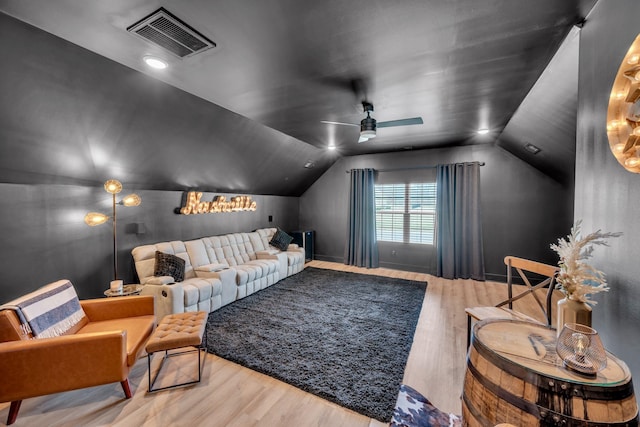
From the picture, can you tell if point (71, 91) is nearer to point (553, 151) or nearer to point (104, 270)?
point (104, 270)

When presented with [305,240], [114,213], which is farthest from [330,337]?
[305,240]

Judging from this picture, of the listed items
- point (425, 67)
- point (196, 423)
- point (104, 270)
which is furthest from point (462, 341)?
point (104, 270)

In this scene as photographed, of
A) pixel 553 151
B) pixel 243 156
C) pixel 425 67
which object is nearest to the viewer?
pixel 425 67

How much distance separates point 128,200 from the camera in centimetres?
297

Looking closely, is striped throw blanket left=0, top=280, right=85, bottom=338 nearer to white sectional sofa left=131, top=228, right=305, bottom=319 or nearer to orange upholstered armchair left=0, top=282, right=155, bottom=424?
orange upholstered armchair left=0, top=282, right=155, bottom=424

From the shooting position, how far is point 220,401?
1.88m

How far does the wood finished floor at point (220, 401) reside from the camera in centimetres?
171

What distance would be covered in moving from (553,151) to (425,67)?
266 cm

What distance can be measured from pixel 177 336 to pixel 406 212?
15.4 feet

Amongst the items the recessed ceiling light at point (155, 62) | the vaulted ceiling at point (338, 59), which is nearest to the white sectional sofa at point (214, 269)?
the vaulted ceiling at point (338, 59)

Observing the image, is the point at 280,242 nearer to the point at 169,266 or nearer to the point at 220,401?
the point at 169,266

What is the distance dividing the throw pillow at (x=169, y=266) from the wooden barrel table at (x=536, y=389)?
3256mm

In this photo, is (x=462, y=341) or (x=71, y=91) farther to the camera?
(x=462, y=341)

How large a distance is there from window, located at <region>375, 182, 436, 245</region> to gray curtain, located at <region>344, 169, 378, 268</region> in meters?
0.23
